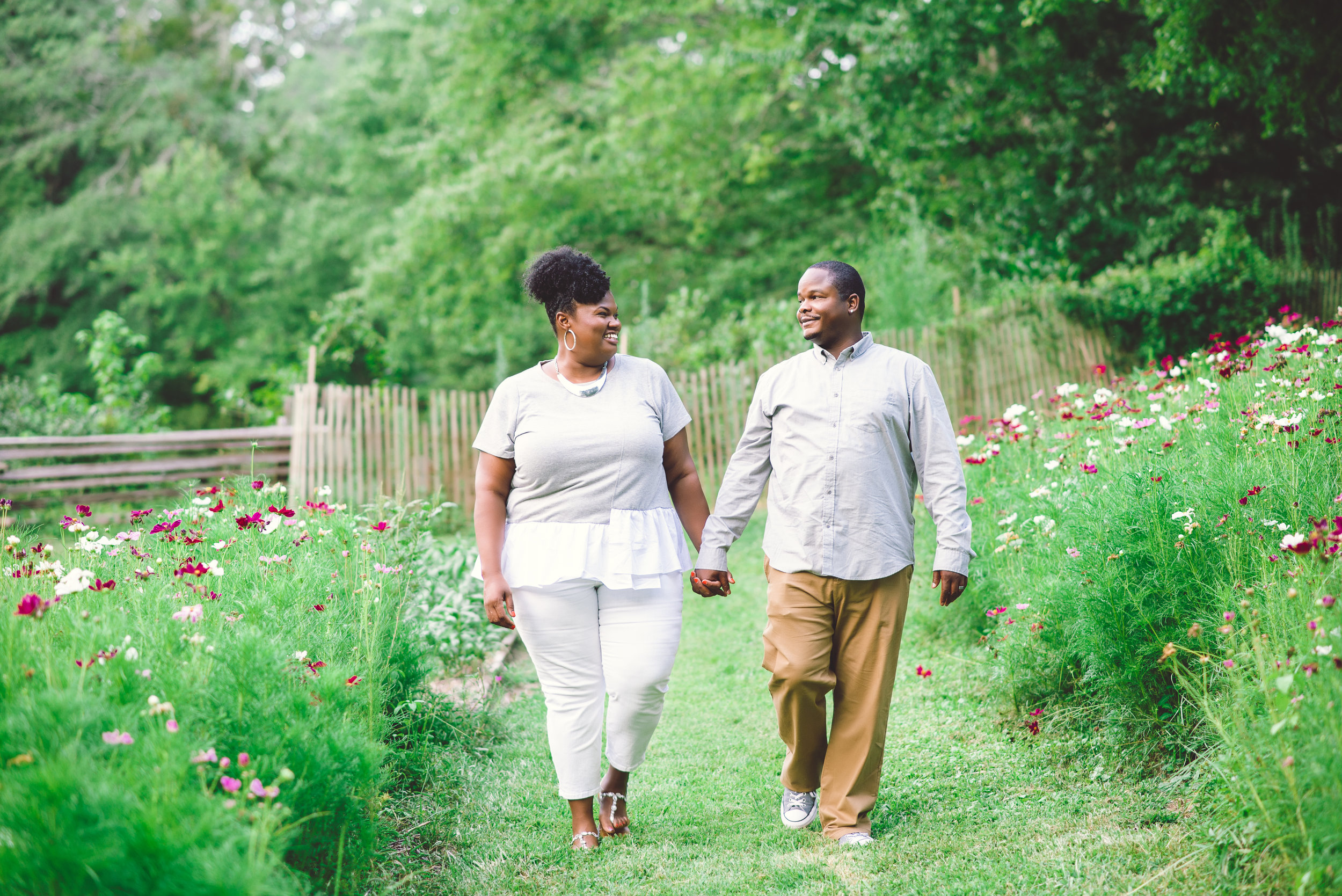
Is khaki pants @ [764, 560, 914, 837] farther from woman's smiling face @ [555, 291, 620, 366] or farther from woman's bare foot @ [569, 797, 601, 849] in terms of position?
woman's smiling face @ [555, 291, 620, 366]

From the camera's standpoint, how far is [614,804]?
347 cm

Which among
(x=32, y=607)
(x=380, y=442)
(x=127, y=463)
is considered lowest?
(x=32, y=607)

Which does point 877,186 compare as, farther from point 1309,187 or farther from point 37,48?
point 37,48

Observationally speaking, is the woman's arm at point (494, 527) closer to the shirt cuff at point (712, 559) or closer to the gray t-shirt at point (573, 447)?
the gray t-shirt at point (573, 447)

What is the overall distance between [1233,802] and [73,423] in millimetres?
13144

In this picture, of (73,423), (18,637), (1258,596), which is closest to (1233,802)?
(1258,596)

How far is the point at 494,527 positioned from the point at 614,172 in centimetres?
1532

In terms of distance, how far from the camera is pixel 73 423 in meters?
12.3

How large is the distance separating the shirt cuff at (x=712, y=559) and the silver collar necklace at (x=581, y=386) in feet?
2.19

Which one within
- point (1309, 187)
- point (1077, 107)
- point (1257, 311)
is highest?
point (1077, 107)

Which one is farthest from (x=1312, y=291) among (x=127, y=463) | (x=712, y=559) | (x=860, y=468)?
(x=127, y=463)

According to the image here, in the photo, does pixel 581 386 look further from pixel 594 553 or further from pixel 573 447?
pixel 594 553

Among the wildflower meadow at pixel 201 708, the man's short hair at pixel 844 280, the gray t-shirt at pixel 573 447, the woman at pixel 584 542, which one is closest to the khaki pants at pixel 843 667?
the woman at pixel 584 542

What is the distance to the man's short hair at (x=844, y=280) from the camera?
11.1 ft
